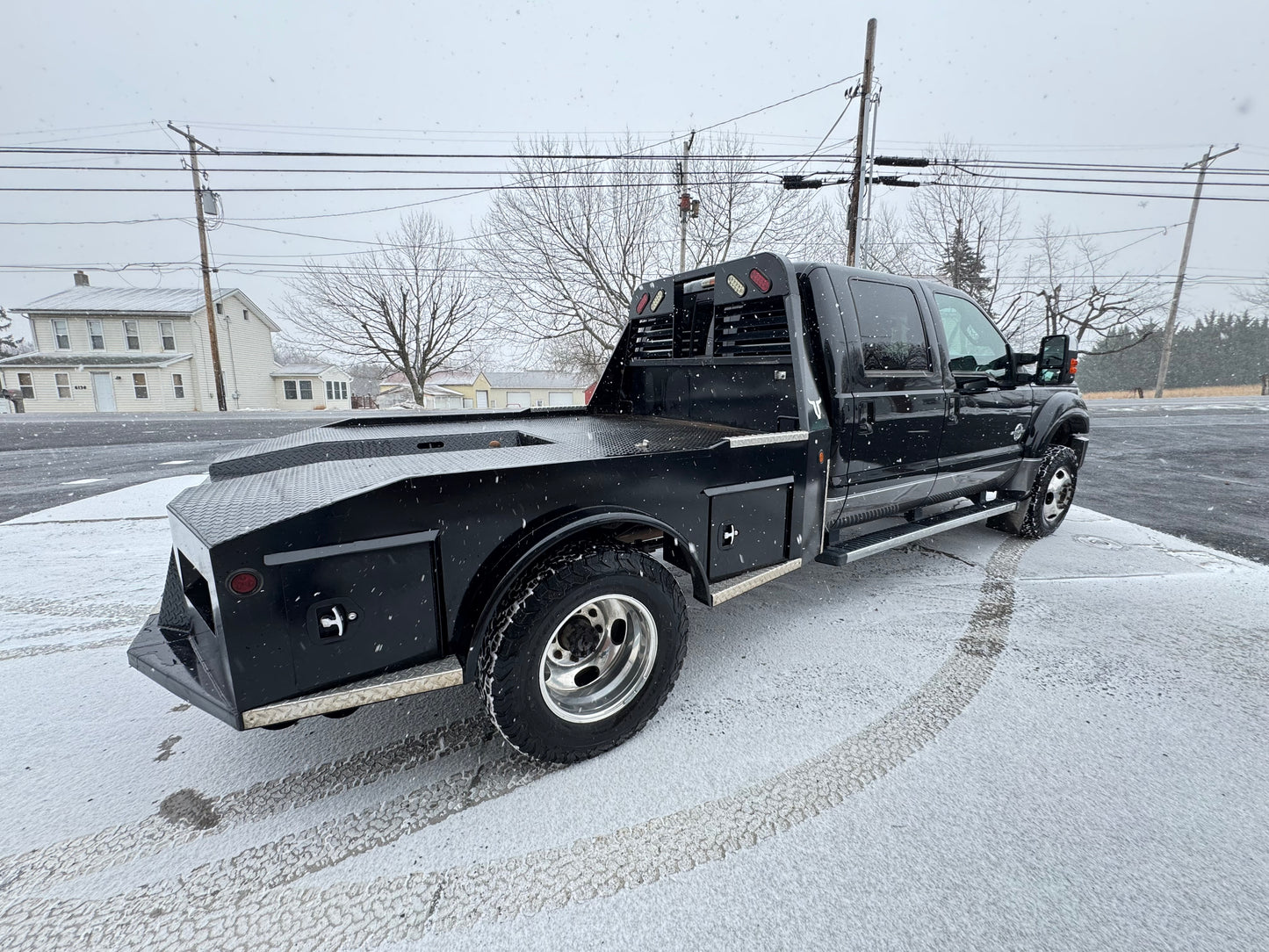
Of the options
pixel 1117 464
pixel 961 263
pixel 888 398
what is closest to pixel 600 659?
pixel 888 398

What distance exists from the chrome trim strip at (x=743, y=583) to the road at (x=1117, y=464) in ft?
14.5

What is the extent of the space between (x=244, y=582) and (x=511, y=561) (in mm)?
798

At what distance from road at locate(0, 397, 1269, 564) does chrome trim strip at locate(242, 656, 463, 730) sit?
6.16 metres

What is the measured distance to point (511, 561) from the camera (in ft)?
6.92

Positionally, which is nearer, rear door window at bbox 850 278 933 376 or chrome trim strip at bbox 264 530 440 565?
chrome trim strip at bbox 264 530 440 565

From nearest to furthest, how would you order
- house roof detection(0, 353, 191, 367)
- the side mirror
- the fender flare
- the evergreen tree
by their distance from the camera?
the fender flare
the side mirror
the evergreen tree
house roof detection(0, 353, 191, 367)

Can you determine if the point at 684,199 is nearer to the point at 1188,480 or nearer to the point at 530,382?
the point at 1188,480

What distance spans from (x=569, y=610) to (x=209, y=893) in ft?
4.29

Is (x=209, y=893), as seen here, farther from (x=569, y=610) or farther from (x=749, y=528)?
(x=749, y=528)

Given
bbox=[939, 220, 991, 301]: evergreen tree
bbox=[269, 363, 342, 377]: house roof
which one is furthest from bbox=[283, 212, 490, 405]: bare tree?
bbox=[939, 220, 991, 301]: evergreen tree

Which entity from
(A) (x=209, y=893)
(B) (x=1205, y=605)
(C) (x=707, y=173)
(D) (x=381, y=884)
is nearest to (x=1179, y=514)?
(B) (x=1205, y=605)

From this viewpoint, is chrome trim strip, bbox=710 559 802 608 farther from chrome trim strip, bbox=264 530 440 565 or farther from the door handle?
chrome trim strip, bbox=264 530 440 565

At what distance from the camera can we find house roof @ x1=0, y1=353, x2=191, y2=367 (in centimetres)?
3064

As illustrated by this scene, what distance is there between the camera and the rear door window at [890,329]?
3.51 metres
